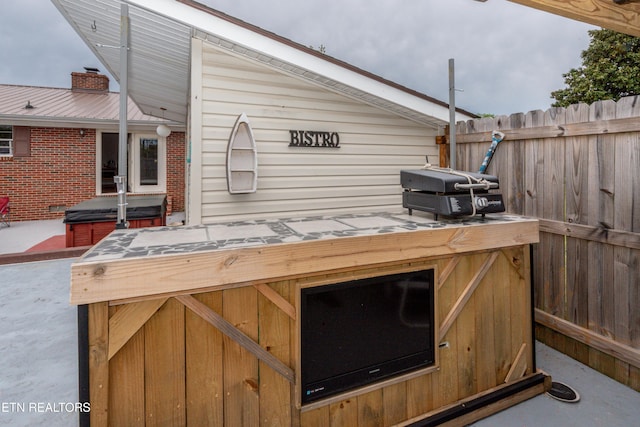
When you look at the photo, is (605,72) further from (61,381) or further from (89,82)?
(89,82)

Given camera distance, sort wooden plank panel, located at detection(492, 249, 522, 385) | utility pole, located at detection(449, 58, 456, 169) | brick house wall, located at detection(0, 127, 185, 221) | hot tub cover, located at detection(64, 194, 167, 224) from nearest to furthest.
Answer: wooden plank panel, located at detection(492, 249, 522, 385) < utility pole, located at detection(449, 58, 456, 169) < hot tub cover, located at detection(64, 194, 167, 224) < brick house wall, located at detection(0, 127, 185, 221)

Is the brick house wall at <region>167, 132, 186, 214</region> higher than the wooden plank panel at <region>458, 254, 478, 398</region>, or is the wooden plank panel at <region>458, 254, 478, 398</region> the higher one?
the brick house wall at <region>167, 132, 186, 214</region>

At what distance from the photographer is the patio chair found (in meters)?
7.50

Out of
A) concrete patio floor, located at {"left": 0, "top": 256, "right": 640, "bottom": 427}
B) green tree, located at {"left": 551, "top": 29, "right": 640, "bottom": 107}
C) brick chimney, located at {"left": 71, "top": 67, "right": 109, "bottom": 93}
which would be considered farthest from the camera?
brick chimney, located at {"left": 71, "top": 67, "right": 109, "bottom": 93}

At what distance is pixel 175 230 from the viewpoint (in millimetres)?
1960

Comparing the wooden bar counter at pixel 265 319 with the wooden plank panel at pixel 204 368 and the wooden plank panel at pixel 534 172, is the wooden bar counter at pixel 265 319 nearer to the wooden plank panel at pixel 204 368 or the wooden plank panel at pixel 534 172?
the wooden plank panel at pixel 204 368

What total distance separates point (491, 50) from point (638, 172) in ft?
43.5

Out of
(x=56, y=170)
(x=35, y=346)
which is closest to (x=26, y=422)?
(x=35, y=346)

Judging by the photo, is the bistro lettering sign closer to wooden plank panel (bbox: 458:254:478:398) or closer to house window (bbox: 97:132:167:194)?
wooden plank panel (bbox: 458:254:478:398)

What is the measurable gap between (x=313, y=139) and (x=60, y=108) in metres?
9.03

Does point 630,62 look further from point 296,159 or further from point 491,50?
point 296,159

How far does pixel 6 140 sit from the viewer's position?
8.42 metres

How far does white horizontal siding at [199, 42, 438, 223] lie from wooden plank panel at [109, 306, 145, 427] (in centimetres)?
178

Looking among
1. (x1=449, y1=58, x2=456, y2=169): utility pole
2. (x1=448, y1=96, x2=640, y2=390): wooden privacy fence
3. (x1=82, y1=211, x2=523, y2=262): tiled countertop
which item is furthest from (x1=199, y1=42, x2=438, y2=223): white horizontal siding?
(x1=448, y1=96, x2=640, y2=390): wooden privacy fence
